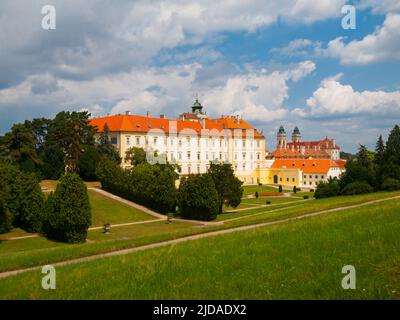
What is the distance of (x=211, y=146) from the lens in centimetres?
9538

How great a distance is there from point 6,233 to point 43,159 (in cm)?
3356

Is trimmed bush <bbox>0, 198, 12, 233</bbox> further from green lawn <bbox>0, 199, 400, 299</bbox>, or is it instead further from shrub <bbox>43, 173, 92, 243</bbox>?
green lawn <bbox>0, 199, 400, 299</bbox>

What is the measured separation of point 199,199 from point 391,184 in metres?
20.1

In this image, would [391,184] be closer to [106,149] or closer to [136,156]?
[136,156]

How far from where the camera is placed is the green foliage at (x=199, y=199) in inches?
1678

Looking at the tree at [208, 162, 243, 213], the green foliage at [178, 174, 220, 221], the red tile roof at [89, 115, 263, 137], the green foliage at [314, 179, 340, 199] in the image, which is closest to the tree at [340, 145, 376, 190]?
the green foliage at [314, 179, 340, 199]

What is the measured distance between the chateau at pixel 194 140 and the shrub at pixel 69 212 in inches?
1609

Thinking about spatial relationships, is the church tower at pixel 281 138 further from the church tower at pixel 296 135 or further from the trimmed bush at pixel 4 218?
the trimmed bush at pixel 4 218

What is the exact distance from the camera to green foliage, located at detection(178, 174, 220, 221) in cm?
4262

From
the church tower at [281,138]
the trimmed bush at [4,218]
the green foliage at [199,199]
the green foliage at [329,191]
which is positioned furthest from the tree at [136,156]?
the church tower at [281,138]

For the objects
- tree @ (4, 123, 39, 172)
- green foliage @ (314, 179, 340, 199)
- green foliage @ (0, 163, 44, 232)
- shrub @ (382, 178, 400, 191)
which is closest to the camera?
green foliage @ (0, 163, 44, 232)

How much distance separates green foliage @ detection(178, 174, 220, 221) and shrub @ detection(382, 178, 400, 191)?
1775 centimetres

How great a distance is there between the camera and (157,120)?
87.8 metres
